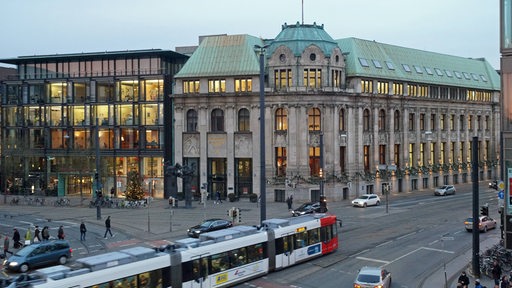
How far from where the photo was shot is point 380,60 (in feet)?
291

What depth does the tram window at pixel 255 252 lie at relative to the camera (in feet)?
108

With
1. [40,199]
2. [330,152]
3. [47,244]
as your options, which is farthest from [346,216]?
[40,199]

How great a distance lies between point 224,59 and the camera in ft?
266

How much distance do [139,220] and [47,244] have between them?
69.8 ft

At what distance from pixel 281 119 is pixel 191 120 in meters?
13.0

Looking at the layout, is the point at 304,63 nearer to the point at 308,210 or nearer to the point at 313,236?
the point at 308,210

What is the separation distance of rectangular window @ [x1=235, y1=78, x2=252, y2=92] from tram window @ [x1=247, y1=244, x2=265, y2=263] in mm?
46078

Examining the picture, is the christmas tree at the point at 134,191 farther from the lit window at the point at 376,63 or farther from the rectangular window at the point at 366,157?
the lit window at the point at 376,63

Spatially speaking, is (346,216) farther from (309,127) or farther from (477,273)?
(477,273)

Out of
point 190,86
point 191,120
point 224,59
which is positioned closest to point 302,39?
point 224,59

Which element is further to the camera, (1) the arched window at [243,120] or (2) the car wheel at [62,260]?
(1) the arched window at [243,120]

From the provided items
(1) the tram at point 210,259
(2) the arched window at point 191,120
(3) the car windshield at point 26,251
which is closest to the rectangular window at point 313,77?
(2) the arched window at point 191,120

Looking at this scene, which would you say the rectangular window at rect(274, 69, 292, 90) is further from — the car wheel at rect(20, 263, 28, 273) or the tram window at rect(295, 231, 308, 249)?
the car wheel at rect(20, 263, 28, 273)

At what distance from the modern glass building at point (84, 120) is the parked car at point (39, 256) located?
132ft
